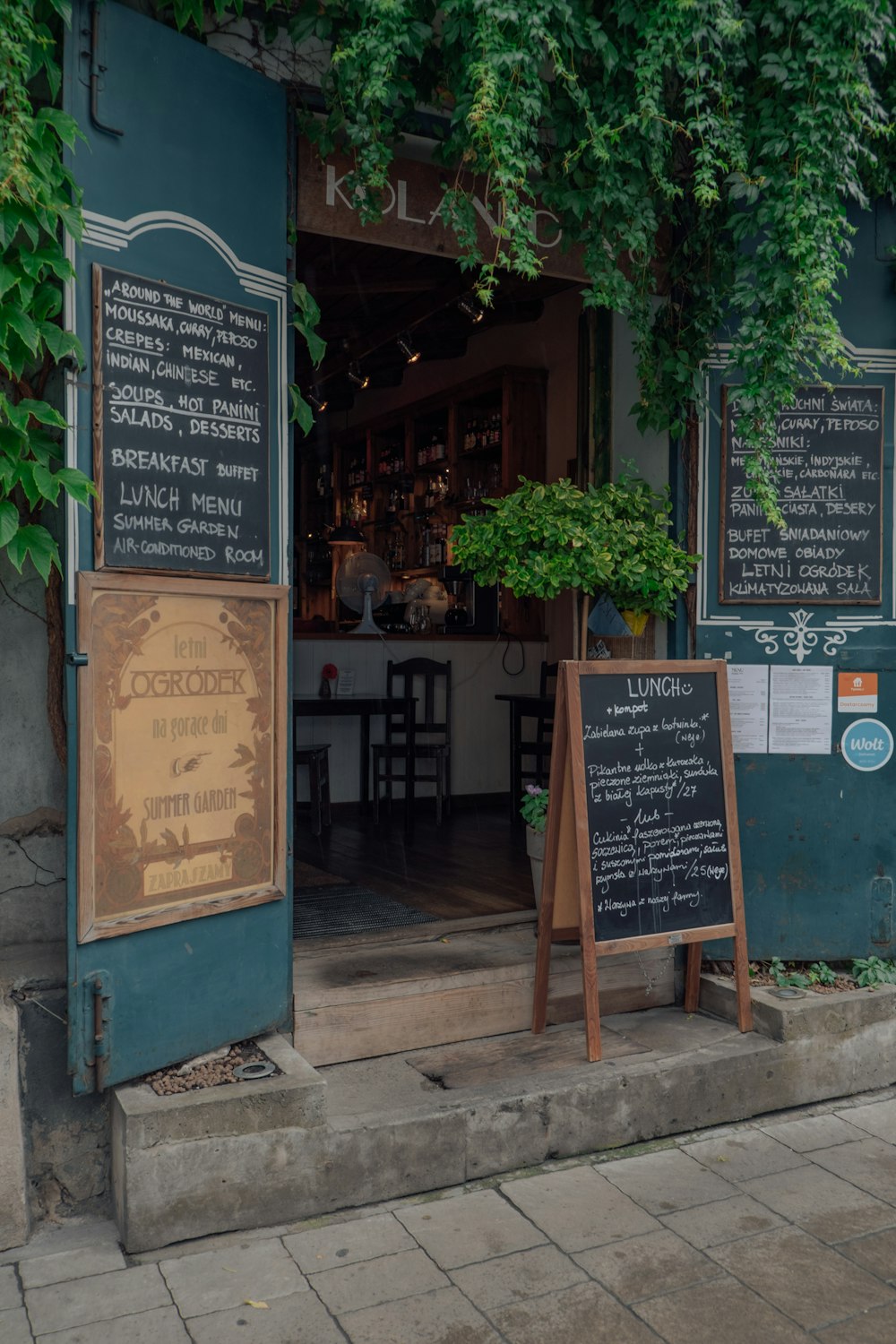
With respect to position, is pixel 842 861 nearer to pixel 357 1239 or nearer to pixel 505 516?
pixel 505 516

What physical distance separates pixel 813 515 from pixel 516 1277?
284 centimetres

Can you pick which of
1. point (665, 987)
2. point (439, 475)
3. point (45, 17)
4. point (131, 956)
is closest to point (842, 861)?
point (665, 987)

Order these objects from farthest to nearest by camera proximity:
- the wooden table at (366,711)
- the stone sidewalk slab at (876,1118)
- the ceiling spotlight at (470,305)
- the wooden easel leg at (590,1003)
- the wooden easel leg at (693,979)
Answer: the wooden table at (366,711) < the ceiling spotlight at (470,305) < the wooden easel leg at (693,979) < the stone sidewalk slab at (876,1118) < the wooden easel leg at (590,1003)

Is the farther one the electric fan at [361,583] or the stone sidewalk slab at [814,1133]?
the electric fan at [361,583]

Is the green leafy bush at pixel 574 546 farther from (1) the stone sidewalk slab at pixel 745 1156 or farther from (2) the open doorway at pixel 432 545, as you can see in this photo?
(1) the stone sidewalk slab at pixel 745 1156

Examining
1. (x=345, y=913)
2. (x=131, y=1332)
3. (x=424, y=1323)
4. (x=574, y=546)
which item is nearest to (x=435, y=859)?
(x=345, y=913)

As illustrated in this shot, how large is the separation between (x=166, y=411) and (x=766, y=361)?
1989 mm

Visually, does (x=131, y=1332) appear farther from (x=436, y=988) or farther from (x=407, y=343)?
→ (x=407, y=343)

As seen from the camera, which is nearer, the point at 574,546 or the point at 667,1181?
the point at 667,1181

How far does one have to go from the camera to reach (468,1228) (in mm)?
2918

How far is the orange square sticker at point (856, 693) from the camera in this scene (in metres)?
4.22

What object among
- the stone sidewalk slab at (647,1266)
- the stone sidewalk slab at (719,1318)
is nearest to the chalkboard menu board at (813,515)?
the stone sidewalk slab at (647,1266)

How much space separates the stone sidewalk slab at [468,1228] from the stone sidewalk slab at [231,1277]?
1.17 feet

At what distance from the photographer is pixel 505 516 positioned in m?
3.87
